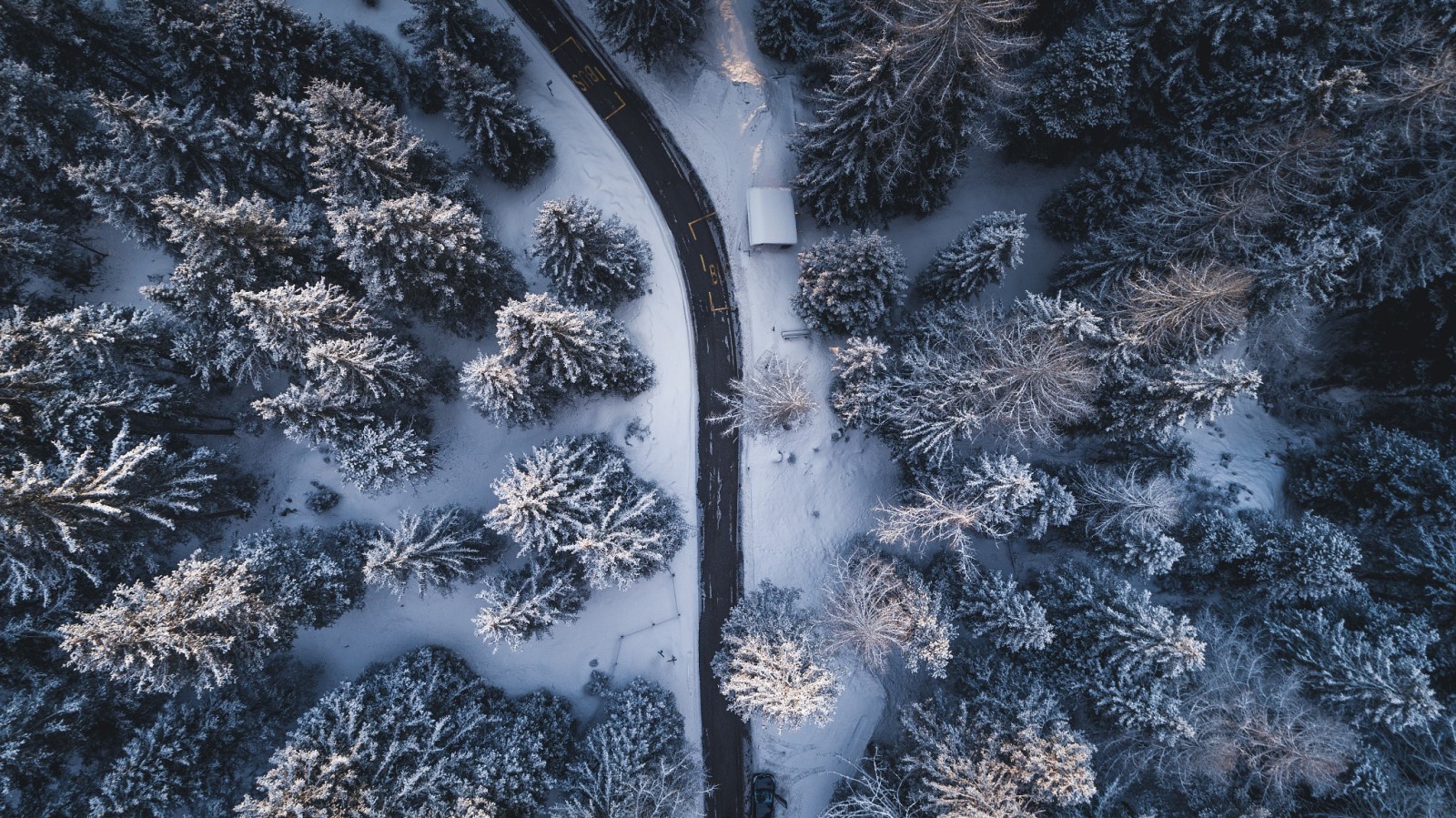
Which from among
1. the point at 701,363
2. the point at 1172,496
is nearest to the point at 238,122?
the point at 701,363

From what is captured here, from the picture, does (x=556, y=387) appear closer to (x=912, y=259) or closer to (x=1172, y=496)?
(x=912, y=259)

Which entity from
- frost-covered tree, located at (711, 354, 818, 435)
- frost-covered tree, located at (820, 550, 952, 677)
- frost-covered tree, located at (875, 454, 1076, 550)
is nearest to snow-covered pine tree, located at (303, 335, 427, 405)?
frost-covered tree, located at (711, 354, 818, 435)

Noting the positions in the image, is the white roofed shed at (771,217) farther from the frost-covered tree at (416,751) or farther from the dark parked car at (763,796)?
the dark parked car at (763,796)

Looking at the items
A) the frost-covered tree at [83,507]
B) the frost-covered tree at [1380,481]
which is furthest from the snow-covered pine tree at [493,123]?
the frost-covered tree at [1380,481]

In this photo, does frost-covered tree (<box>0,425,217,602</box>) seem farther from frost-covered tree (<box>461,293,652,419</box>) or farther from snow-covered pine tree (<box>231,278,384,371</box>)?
frost-covered tree (<box>461,293,652,419</box>)

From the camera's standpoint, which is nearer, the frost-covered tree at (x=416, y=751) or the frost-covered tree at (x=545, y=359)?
the frost-covered tree at (x=416, y=751)

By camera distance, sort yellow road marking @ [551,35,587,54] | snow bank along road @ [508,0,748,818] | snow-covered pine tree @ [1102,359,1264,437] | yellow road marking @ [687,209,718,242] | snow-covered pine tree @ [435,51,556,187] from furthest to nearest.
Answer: yellow road marking @ [551,35,587,54] → yellow road marking @ [687,209,718,242] → snow bank along road @ [508,0,748,818] → snow-covered pine tree @ [435,51,556,187] → snow-covered pine tree @ [1102,359,1264,437]

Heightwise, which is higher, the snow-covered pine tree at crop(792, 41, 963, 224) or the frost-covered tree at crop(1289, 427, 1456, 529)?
the snow-covered pine tree at crop(792, 41, 963, 224)
